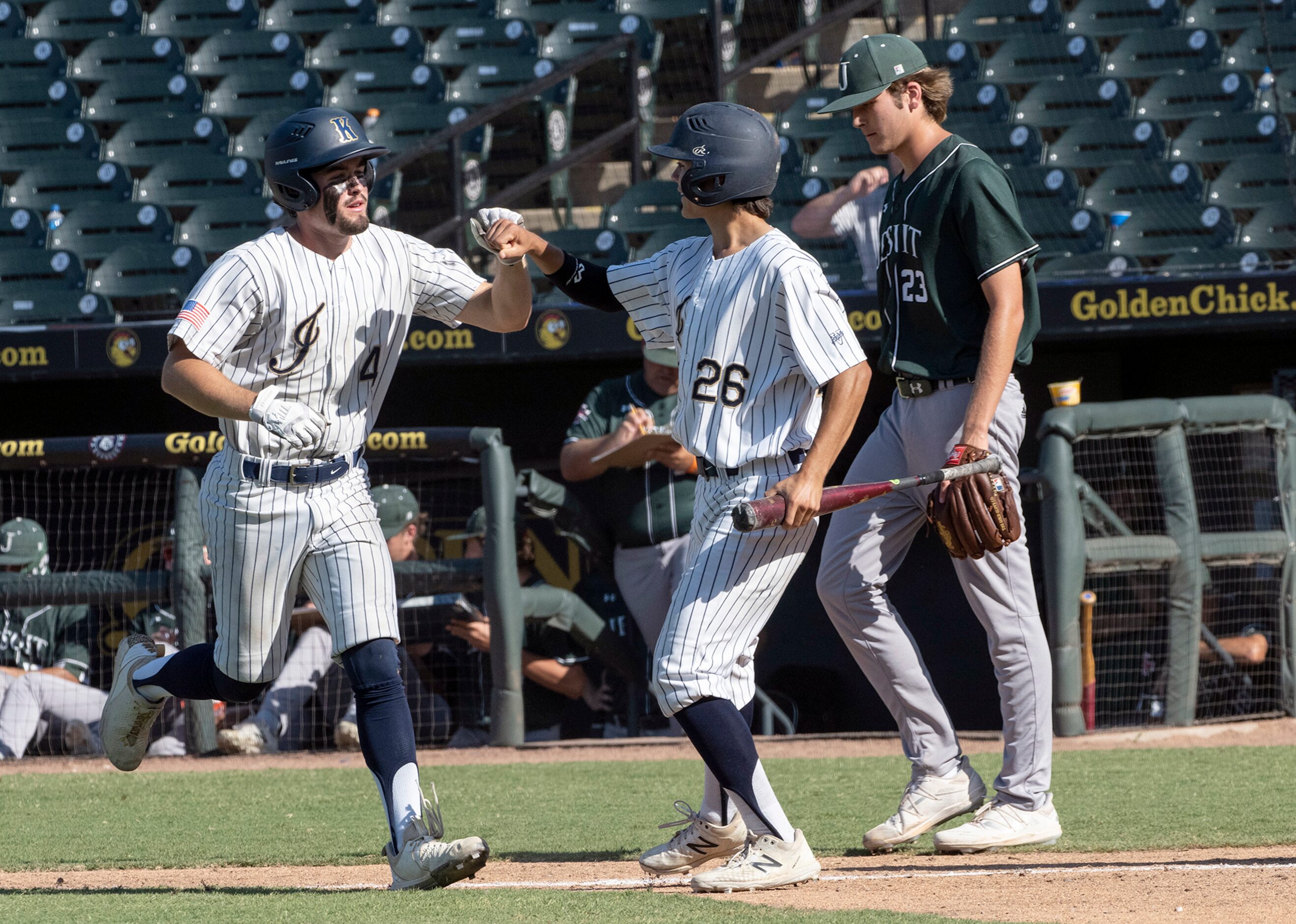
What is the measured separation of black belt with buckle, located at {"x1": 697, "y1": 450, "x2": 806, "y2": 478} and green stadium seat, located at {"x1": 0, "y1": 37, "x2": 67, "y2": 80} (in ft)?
26.7

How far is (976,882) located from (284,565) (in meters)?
1.44

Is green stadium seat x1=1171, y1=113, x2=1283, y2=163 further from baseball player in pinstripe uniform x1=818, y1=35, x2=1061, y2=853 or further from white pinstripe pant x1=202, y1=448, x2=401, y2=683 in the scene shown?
white pinstripe pant x1=202, y1=448, x2=401, y2=683

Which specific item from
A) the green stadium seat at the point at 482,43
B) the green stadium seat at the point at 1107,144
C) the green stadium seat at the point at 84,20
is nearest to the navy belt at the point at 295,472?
the green stadium seat at the point at 1107,144

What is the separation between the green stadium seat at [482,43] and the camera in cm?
934

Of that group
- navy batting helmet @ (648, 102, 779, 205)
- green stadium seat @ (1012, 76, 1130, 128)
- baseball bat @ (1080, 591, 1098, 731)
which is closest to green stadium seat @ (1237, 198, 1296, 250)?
green stadium seat @ (1012, 76, 1130, 128)

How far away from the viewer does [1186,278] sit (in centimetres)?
613

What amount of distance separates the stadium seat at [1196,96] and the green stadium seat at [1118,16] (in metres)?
0.60

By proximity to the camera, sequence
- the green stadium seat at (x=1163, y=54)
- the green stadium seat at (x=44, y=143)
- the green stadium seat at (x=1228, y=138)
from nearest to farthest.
Answer: the green stadium seat at (x=1228, y=138)
the green stadium seat at (x=1163, y=54)
the green stadium seat at (x=44, y=143)

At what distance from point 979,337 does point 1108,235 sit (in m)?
4.60

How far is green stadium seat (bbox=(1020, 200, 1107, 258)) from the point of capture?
740 cm

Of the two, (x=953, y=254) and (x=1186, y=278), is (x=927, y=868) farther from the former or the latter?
(x=1186, y=278)

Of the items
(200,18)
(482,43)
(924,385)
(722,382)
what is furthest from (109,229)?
(722,382)

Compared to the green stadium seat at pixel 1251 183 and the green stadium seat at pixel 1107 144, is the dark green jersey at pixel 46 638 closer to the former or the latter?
the green stadium seat at pixel 1107 144

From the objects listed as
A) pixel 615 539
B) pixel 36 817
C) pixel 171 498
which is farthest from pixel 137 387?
pixel 36 817
